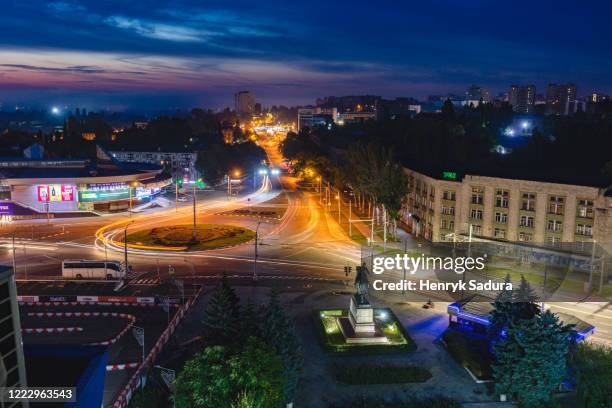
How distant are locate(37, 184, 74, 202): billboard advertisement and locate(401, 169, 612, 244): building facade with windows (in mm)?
58987

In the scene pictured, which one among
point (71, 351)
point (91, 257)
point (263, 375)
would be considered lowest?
point (91, 257)

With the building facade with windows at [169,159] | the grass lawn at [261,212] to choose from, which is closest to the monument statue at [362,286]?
the grass lawn at [261,212]

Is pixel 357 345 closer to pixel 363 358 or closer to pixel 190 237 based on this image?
pixel 363 358

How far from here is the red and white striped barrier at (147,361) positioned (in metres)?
29.0

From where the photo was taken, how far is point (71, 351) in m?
22.3

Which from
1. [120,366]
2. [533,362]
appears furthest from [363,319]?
[120,366]

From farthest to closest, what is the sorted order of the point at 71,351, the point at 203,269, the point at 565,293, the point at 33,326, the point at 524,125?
the point at 524,125
the point at 203,269
the point at 565,293
the point at 33,326
the point at 71,351

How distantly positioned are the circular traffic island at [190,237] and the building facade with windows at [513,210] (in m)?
25.4

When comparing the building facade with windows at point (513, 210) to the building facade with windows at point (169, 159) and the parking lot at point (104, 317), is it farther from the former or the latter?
the building facade with windows at point (169, 159)

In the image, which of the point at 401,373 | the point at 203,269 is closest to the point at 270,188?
the point at 203,269

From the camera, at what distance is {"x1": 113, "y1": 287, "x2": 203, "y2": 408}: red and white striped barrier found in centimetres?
2896

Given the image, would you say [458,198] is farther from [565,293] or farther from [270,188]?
[270,188]

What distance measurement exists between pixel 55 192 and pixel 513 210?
238 ft

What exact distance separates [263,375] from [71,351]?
347 inches
